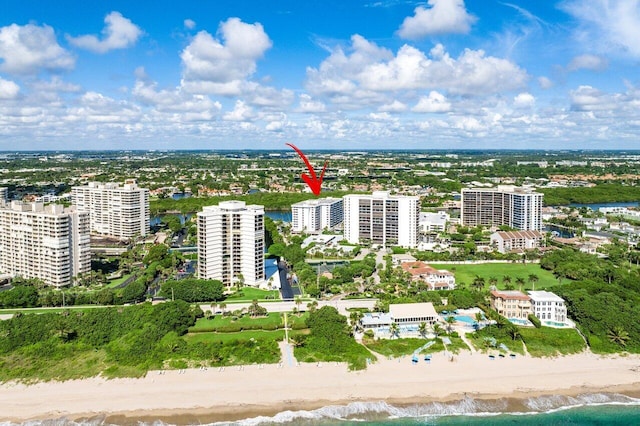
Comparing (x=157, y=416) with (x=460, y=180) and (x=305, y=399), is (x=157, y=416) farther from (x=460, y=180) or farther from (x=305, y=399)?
(x=460, y=180)

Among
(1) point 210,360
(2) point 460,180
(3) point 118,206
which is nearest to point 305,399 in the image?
(1) point 210,360

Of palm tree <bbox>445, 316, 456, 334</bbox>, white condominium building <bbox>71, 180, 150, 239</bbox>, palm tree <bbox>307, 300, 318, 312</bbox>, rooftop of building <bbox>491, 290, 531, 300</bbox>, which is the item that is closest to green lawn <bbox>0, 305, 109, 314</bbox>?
palm tree <bbox>307, 300, 318, 312</bbox>

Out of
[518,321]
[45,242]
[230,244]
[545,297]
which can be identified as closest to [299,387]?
[518,321]

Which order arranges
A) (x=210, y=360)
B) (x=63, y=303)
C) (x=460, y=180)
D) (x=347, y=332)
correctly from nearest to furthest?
(x=210, y=360)
(x=347, y=332)
(x=63, y=303)
(x=460, y=180)

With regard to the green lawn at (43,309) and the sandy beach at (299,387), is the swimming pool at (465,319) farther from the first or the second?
the green lawn at (43,309)

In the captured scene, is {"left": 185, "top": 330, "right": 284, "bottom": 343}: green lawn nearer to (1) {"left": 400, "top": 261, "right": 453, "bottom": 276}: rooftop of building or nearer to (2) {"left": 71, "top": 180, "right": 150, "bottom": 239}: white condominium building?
(1) {"left": 400, "top": 261, "right": 453, "bottom": 276}: rooftop of building
